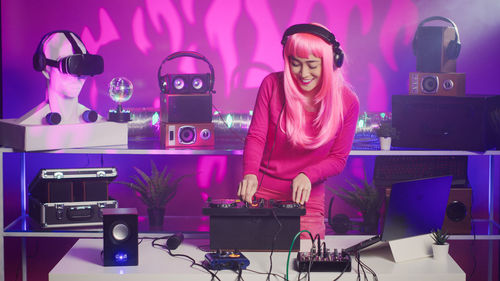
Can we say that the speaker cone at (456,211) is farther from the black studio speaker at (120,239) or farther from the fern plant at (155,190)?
the black studio speaker at (120,239)

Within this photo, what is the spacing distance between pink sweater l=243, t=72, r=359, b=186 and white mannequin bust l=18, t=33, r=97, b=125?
4.01 ft

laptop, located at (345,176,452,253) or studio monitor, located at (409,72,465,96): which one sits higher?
studio monitor, located at (409,72,465,96)

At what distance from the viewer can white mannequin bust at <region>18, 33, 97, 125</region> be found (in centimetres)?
347

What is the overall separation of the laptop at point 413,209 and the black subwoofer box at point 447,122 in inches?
51.7

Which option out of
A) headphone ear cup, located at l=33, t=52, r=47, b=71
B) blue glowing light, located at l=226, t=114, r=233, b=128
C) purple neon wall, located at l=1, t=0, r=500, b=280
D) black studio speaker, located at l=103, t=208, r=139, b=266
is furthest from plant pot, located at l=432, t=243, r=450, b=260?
headphone ear cup, located at l=33, t=52, r=47, b=71

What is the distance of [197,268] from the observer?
2.19 m

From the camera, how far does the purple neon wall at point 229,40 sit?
4141 mm

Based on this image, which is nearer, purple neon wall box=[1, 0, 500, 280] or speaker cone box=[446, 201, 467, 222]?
speaker cone box=[446, 201, 467, 222]

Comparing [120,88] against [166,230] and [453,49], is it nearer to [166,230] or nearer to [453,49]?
[166,230]

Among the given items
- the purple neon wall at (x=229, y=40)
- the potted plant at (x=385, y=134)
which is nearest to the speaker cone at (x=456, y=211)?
the potted plant at (x=385, y=134)

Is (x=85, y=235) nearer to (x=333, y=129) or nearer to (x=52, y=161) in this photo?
(x=52, y=161)

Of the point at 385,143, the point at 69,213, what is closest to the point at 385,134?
the point at 385,143

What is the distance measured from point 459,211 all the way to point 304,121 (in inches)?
55.6

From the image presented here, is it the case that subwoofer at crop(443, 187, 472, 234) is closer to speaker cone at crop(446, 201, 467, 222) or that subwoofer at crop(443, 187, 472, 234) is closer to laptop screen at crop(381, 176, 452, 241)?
speaker cone at crop(446, 201, 467, 222)
